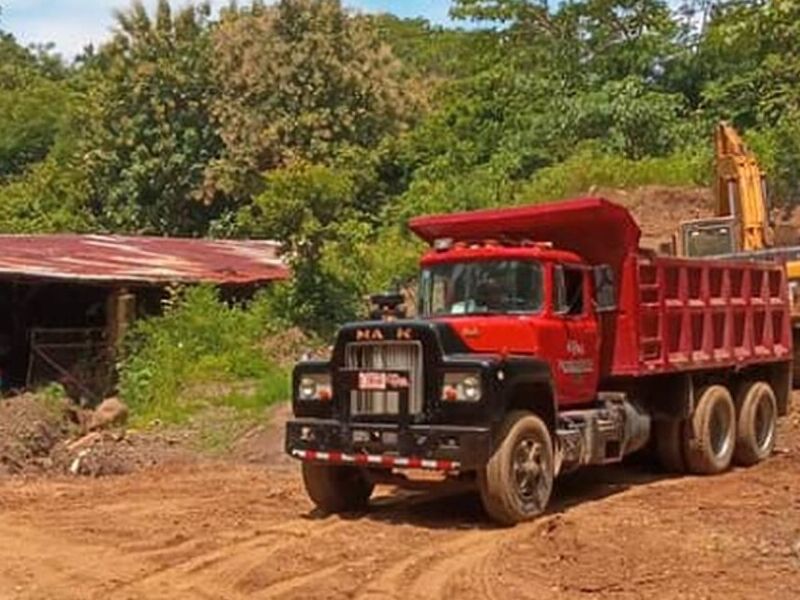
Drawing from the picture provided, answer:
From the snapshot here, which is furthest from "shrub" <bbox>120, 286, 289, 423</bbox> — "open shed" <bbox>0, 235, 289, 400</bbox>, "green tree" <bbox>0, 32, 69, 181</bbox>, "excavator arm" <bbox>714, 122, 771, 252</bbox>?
"green tree" <bbox>0, 32, 69, 181</bbox>

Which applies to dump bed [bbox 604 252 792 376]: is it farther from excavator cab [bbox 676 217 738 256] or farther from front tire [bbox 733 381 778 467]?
excavator cab [bbox 676 217 738 256]

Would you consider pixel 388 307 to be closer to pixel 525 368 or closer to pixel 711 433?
pixel 525 368

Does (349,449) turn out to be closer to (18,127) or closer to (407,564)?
(407,564)

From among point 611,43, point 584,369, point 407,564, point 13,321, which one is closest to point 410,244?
point 13,321

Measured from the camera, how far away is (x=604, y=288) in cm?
1253

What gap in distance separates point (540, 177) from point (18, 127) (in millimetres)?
25753

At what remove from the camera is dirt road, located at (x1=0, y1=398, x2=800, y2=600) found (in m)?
8.92

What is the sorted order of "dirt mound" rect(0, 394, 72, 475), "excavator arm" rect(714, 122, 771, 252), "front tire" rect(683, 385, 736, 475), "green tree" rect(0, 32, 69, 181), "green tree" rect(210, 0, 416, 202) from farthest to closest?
"green tree" rect(0, 32, 69, 181)
"green tree" rect(210, 0, 416, 202)
"excavator arm" rect(714, 122, 771, 252)
"dirt mound" rect(0, 394, 72, 475)
"front tire" rect(683, 385, 736, 475)

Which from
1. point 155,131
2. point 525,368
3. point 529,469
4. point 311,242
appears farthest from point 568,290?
point 155,131

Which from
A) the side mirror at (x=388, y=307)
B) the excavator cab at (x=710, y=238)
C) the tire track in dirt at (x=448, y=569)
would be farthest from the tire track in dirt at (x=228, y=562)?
the excavator cab at (x=710, y=238)

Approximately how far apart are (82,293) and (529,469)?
15.4m

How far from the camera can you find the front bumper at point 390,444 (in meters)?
10.7

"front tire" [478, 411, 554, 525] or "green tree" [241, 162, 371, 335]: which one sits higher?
"green tree" [241, 162, 371, 335]

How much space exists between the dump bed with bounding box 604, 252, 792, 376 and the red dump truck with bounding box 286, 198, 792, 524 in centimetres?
2
